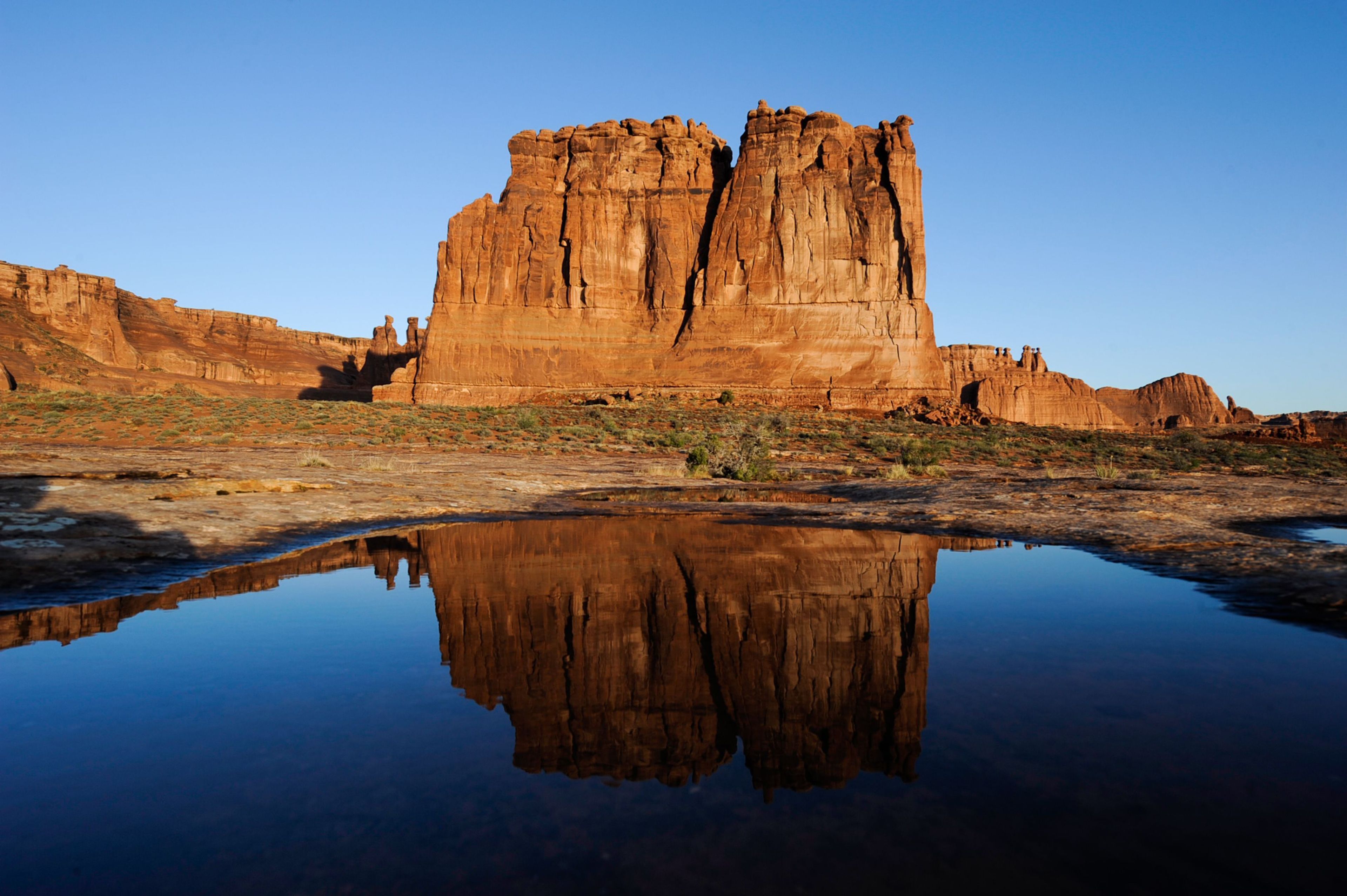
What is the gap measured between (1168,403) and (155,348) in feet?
481

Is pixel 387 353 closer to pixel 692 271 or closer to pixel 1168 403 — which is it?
pixel 692 271

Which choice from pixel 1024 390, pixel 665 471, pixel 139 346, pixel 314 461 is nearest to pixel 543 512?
pixel 665 471

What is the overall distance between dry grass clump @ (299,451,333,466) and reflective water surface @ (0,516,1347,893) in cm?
1223

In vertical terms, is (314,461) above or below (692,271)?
below

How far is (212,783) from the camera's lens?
103 inches

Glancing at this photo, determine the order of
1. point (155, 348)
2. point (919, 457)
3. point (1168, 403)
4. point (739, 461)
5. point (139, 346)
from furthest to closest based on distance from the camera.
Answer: point (1168, 403)
point (155, 348)
point (139, 346)
point (919, 457)
point (739, 461)

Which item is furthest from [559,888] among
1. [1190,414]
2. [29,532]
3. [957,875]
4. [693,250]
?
[1190,414]

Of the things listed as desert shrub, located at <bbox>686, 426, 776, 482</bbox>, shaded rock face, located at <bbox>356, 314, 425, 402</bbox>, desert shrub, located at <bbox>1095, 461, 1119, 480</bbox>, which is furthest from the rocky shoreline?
shaded rock face, located at <bbox>356, 314, 425, 402</bbox>

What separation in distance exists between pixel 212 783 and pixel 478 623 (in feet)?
6.81

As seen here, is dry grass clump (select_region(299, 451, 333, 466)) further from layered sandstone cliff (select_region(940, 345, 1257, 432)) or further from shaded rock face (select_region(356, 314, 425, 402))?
layered sandstone cliff (select_region(940, 345, 1257, 432))

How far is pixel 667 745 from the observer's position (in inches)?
116

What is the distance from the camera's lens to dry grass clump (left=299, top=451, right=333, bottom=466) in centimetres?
1683

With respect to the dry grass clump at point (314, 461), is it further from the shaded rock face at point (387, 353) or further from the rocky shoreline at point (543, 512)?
the shaded rock face at point (387, 353)

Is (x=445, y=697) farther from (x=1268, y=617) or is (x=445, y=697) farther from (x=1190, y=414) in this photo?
(x=1190, y=414)
